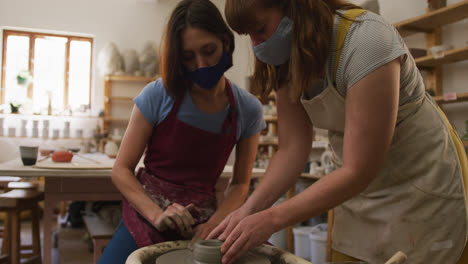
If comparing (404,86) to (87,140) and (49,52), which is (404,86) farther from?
(49,52)

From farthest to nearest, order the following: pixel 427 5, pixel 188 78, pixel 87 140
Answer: pixel 87 140 → pixel 427 5 → pixel 188 78

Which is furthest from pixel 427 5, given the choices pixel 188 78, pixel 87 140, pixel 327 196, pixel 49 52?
pixel 49 52

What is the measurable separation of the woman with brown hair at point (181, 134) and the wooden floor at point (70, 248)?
2.32 metres

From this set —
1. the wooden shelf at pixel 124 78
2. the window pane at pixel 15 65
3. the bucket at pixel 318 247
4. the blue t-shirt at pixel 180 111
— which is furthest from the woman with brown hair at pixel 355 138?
the window pane at pixel 15 65

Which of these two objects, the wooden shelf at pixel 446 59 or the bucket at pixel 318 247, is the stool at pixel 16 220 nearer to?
the bucket at pixel 318 247

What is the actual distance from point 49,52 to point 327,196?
714cm

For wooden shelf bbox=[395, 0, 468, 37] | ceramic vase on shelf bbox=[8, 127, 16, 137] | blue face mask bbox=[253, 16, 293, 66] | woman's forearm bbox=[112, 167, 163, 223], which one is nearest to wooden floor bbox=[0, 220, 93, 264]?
ceramic vase on shelf bbox=[8, 127, 16, 137]

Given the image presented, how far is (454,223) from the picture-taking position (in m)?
0.99

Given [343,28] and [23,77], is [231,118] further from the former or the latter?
[23,77]

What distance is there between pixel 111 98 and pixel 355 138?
6468 millimetres

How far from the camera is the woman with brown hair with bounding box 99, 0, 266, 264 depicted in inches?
51.9

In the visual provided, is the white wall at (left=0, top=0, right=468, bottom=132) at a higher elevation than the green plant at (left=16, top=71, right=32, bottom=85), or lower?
higher

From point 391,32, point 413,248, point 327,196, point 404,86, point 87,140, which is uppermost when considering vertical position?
point 391,32

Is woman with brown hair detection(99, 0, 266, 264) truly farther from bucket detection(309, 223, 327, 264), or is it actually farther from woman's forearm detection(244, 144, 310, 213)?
bucket detection(309, 223, 327, 264)
